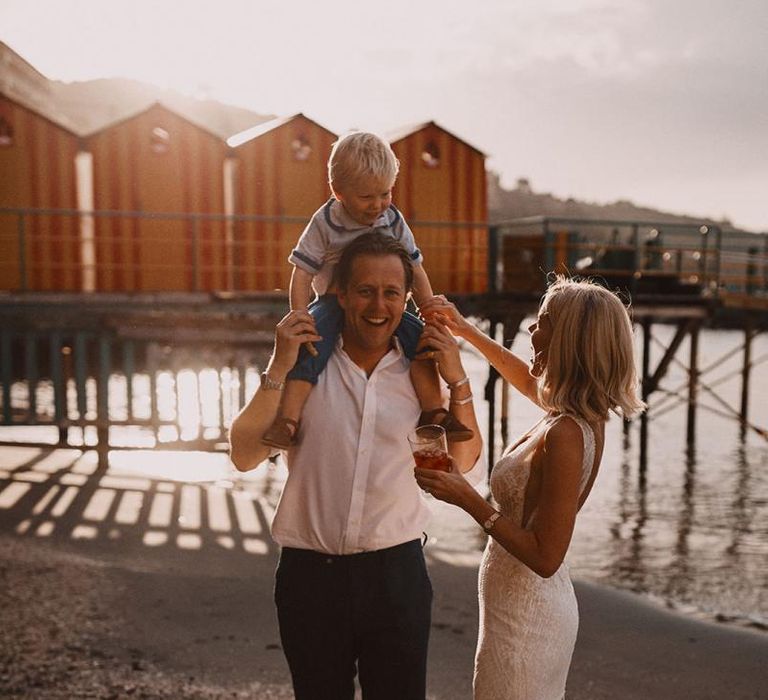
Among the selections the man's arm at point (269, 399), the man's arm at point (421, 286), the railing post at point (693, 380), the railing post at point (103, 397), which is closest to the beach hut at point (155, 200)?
the railing post at point (103, 397)

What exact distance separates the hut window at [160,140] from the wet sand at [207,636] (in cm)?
1168

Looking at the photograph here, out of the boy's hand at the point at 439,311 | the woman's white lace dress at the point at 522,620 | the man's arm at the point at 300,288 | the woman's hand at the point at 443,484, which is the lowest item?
the woman's white lace dress at the point at 522,620

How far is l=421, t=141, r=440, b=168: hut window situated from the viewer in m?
18.0

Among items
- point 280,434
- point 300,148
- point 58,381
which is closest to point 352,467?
point 280,434

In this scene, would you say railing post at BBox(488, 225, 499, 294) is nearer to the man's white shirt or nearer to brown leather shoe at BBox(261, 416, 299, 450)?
the man's white shirt

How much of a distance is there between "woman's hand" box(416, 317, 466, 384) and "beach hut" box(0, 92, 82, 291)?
15829 millimetres

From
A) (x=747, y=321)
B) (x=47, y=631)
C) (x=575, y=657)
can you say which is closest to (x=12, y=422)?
(x=47, y=631)

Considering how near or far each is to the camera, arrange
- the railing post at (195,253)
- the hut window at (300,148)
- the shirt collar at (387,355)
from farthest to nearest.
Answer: the hut window at (300,148)
the railing post at (195,253)
the shirt collar at (387,355)

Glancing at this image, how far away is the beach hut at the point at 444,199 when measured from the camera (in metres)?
17.7

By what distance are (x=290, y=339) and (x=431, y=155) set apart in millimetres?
16406

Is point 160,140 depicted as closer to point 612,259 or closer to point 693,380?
point 612,259

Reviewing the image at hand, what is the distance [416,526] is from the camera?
2426mm

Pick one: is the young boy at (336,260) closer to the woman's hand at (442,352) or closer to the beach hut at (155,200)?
the woman's hand at (442,352)

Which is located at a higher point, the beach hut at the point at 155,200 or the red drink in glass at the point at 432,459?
the beach hut at the point at 155,200
